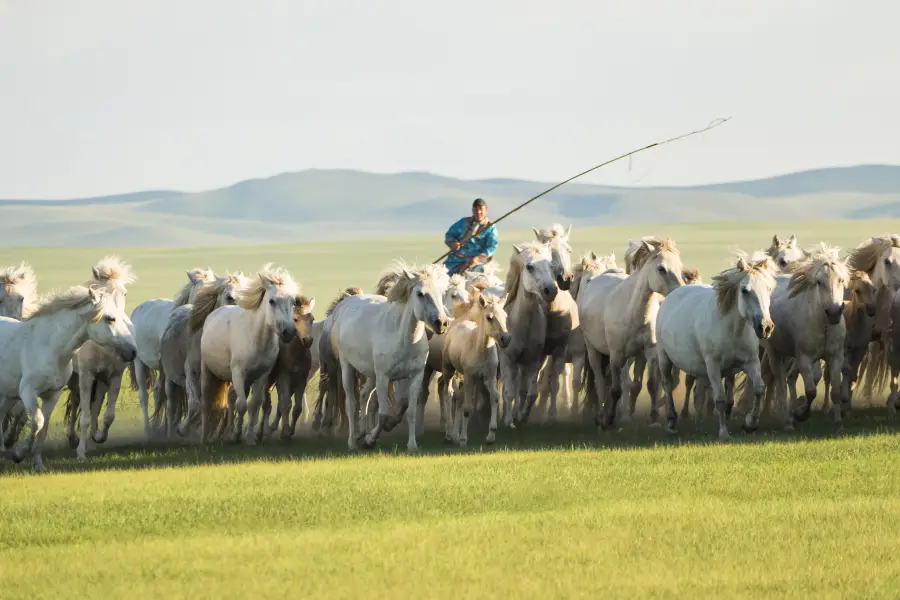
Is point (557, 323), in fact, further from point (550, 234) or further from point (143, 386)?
point (143, 386)

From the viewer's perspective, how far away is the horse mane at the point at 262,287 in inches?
734

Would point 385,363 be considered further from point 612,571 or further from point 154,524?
point 612,571

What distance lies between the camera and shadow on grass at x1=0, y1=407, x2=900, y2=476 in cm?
1650

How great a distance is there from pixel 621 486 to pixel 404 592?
4466mm

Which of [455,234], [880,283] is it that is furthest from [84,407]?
[880,283]

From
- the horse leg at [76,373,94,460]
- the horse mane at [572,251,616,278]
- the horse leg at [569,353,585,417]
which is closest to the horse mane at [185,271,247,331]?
the horse leg at [76,373,94,460]

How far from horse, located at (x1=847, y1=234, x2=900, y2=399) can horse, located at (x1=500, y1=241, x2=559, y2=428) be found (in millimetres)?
4100

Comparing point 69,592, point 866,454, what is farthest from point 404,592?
point 866,454

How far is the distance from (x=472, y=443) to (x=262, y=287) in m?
3.40

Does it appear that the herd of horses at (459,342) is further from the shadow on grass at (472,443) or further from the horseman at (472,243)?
the horseman at (472,243)

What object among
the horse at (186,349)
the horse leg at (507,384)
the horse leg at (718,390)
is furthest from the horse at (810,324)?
the horse at (186,349)

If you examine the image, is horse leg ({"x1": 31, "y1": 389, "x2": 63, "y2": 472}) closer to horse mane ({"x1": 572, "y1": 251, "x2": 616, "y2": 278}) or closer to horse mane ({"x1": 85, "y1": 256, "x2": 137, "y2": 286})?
horse mane ({"x1": 85, "y1": 256, "x2": 137, "y2": 286})

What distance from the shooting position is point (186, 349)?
20719 millimetres

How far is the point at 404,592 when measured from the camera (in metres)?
9.08
